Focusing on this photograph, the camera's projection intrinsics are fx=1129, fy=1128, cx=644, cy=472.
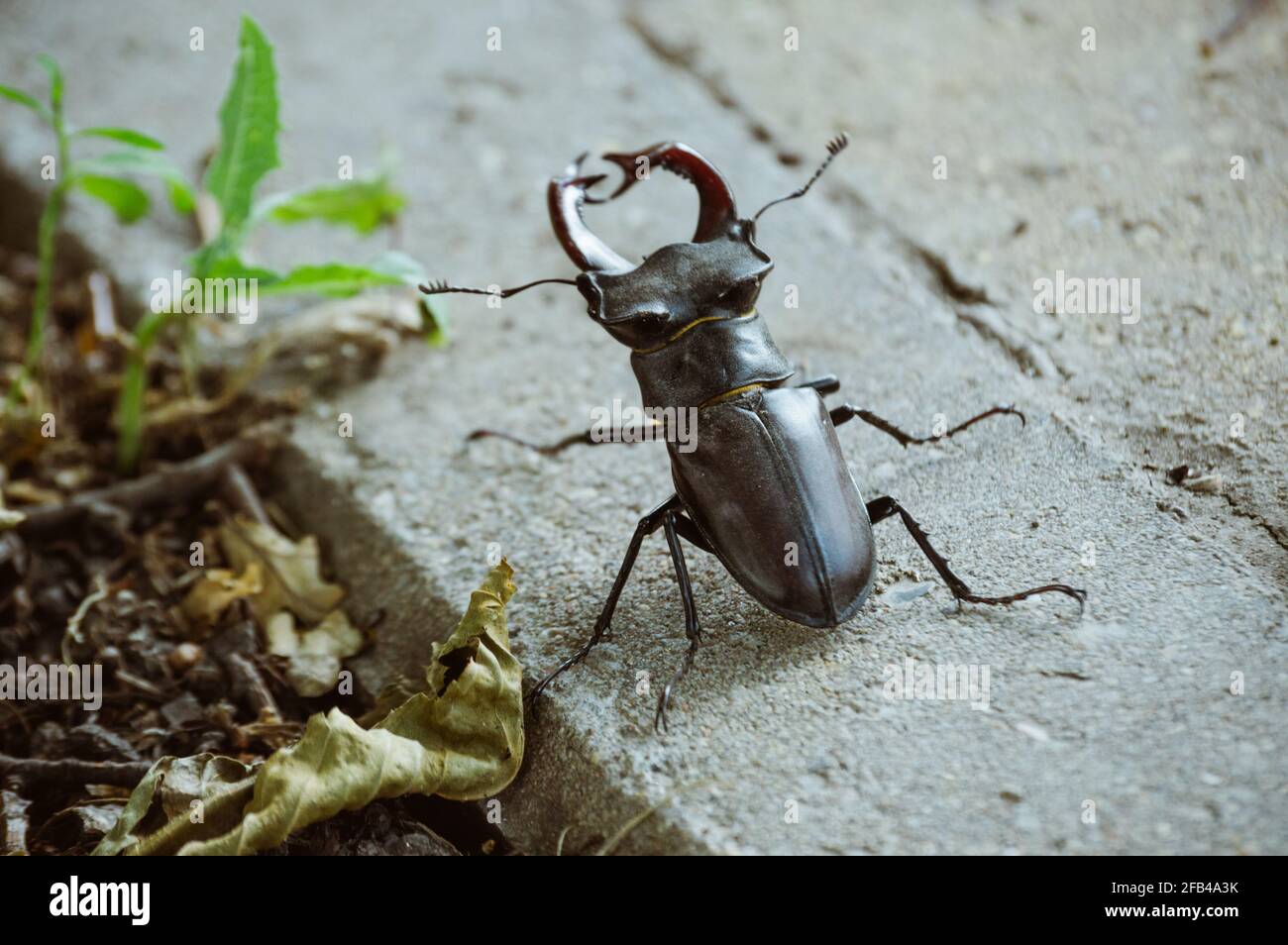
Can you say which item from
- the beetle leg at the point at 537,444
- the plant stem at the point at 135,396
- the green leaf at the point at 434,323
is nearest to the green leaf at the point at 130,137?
the plant stem at the point at 135,396

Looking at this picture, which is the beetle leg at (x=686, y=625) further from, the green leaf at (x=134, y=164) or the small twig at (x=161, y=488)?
the green leaf at (x=134, y=164)

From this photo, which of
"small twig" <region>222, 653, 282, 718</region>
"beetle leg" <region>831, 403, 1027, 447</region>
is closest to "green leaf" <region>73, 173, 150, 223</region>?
"small twig" <region>222, 653, 282, 718</region>

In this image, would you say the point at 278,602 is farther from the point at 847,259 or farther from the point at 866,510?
the point at 847,259

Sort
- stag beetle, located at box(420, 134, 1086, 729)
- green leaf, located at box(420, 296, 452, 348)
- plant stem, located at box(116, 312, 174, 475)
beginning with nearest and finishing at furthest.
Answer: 1. stag beetle, located at box(420, 134, 1086, 729)
2. green leaf, located at box(420, 296, 452, 348)
3. plant stem, located at box(116, 312, 174, 475)

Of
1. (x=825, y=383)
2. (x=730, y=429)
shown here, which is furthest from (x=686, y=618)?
(x=825, y=383)

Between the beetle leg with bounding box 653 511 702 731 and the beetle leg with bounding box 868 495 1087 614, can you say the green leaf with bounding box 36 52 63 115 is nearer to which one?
the beetle leg with bounding box 653 511 702 731

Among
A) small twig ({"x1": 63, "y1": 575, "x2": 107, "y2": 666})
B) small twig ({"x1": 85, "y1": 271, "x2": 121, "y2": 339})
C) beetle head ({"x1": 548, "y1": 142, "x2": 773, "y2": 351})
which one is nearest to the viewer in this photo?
beetle head ({"x1": 548, "y1": 142, "x2": 773, "y2": 351})
